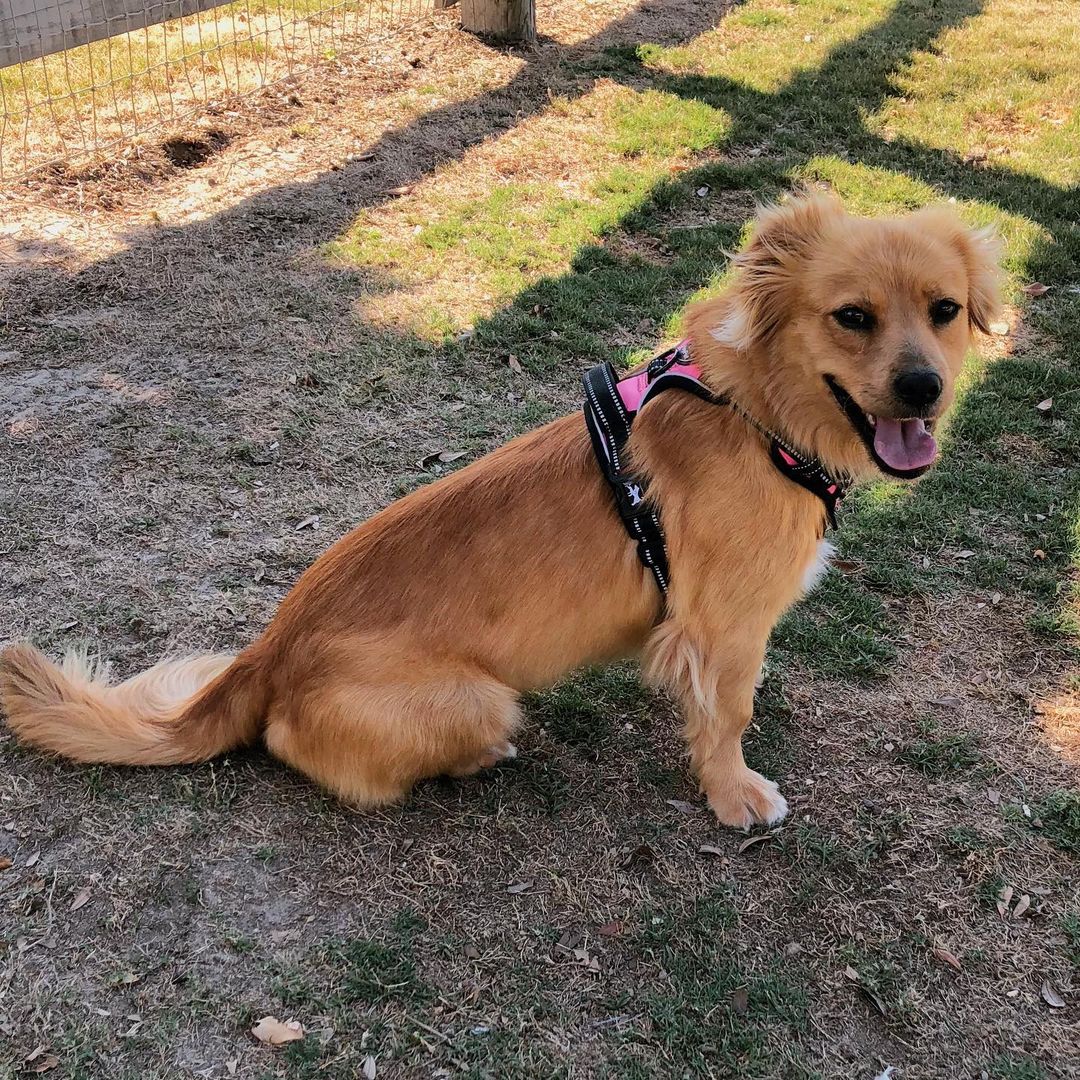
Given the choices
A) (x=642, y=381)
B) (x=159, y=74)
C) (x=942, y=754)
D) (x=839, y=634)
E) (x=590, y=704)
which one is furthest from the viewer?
(x=159, y=74)

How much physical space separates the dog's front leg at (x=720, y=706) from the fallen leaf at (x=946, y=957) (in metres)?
0.57

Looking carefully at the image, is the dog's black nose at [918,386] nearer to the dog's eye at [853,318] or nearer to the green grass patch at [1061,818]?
the dog's eye at [853,318]

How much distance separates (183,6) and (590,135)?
2971 mm

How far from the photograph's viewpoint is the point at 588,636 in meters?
2.76

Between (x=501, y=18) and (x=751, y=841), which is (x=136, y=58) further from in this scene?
(x=751, y=841)

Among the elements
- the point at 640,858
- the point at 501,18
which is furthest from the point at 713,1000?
the point at 501,18

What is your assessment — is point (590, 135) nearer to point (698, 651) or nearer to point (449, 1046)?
point (698, 651)

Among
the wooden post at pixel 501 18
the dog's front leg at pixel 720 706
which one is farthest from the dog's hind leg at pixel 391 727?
the wooden post at pixel 501 18

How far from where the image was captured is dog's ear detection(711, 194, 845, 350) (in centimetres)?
249

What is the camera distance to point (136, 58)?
275 inches

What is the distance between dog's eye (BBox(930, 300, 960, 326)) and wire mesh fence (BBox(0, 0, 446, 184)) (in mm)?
5641

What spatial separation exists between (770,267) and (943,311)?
49 cm

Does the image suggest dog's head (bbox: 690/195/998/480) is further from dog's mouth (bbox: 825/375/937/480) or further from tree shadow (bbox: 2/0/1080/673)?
tree shadow (bbox: 2/0/1080/673)

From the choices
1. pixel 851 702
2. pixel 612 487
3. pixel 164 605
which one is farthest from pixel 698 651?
pixel 164 605
